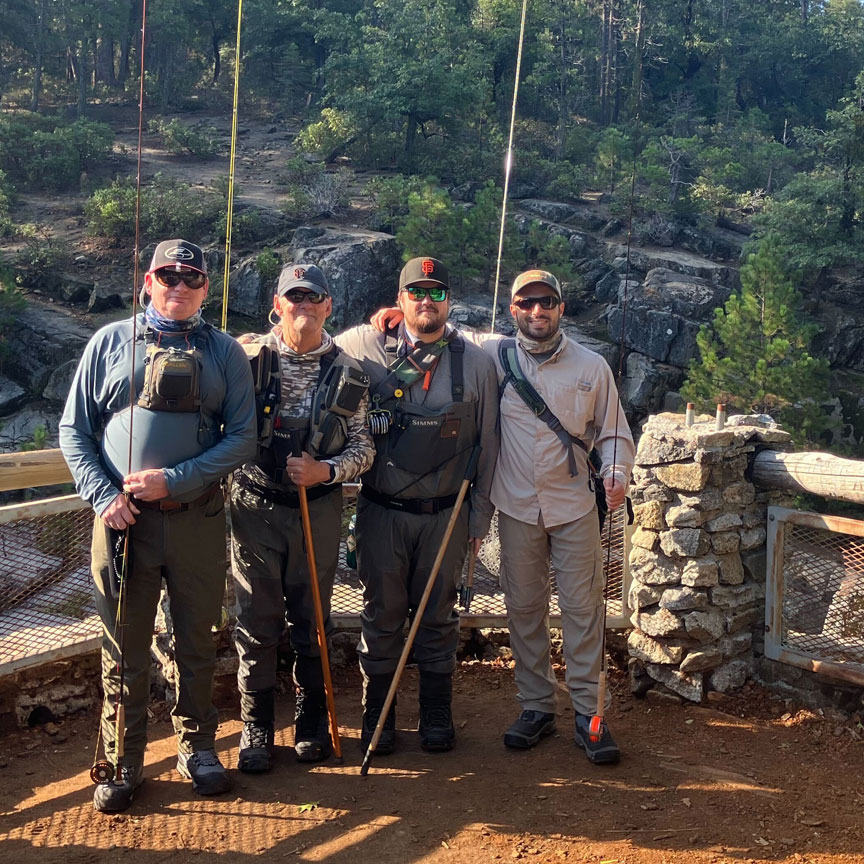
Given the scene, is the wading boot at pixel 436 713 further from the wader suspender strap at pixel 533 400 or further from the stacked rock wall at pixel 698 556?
the stacked rock wall at pixel 698 556

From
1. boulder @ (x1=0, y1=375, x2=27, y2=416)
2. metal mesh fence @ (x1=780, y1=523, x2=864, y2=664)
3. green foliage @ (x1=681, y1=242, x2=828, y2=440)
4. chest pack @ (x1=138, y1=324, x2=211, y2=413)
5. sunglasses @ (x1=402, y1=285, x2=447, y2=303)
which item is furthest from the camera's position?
boulder @ (x1=0, y1=375, x2=27, y2=416)

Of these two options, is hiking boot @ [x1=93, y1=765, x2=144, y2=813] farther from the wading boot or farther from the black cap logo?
the black cap logo

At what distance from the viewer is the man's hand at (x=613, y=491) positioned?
4.45 metres

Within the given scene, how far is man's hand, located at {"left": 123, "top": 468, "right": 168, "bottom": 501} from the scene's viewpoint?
3738mm

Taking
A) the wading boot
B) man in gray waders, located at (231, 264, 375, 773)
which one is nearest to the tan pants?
the wading boot

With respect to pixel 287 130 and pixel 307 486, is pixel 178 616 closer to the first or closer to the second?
pixel 307 486

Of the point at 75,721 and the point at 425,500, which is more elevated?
the point at 425,500

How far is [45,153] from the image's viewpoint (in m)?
27.8

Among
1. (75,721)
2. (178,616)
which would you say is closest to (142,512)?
(178,616)

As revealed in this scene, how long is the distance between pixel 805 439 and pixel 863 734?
14.1 metres

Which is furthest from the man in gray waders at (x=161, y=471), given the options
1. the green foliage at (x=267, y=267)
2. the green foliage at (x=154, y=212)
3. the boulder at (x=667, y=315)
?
the green foliage at (x=154, y=212)

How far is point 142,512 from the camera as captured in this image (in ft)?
12.7

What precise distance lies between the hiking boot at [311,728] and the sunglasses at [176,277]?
190cm

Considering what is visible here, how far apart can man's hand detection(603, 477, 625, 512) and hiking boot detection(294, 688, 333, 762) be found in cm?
161
